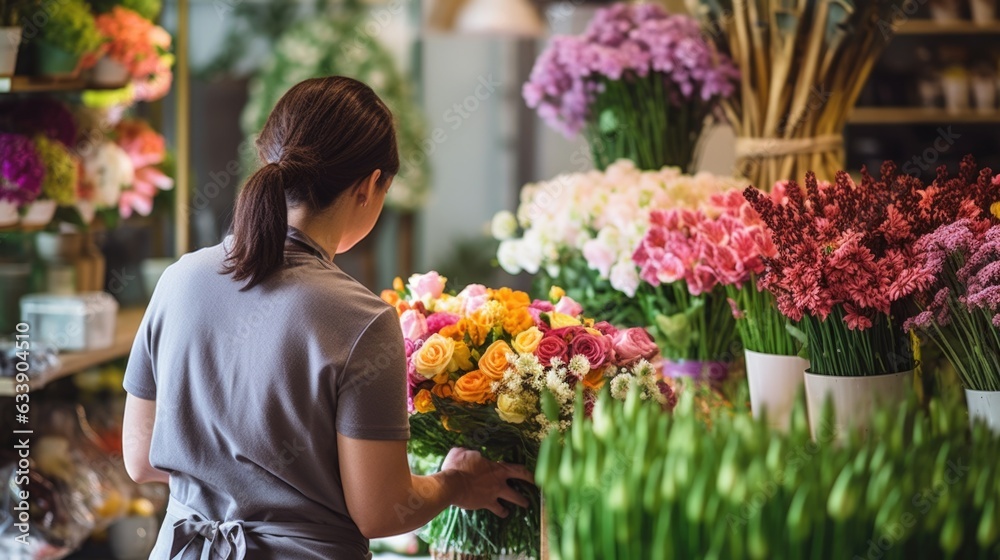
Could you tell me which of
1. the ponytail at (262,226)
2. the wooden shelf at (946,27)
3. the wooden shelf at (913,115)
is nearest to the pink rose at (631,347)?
the ponytail at (262,226)

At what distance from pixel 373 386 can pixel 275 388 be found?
0.12 m

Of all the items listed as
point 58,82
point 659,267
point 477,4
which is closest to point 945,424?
point 659,267

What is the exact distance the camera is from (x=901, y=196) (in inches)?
51.1

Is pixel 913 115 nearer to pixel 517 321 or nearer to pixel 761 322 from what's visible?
pixel 761 322

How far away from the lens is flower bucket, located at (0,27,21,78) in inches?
84.4

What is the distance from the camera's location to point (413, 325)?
1.44 m

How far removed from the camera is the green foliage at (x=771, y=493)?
816mm

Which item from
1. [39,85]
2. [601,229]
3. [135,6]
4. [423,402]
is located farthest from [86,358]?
[423,402]

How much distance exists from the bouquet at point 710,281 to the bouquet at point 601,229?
0.24ft

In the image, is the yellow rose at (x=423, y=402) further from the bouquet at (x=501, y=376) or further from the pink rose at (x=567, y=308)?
the pink rose at (x=567, y=308)

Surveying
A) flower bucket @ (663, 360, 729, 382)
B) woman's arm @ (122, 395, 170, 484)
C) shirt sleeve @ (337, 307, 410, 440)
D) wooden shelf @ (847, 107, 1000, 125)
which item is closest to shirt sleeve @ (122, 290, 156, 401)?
woman's arm @ (122, 395, 170, 484)

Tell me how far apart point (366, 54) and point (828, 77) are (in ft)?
11.5

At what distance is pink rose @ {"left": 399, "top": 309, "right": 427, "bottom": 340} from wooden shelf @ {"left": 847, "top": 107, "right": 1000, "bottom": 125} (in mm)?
3188

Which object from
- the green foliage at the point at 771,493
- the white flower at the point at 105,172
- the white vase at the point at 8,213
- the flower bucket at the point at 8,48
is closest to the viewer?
the green foliage at the point at 771,493
